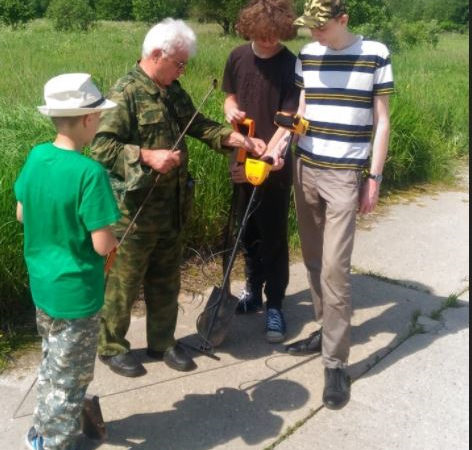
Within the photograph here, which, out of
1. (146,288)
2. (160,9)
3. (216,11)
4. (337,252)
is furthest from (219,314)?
(160,9)

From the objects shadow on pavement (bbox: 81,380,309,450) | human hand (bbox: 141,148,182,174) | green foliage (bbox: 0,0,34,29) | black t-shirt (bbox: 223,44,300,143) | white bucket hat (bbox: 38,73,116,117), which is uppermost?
white bucket hat (bbox: 38,73,116,117)

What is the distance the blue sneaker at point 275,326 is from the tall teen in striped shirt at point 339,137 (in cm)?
55

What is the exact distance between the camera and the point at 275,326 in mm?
3965

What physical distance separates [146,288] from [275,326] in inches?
34.8

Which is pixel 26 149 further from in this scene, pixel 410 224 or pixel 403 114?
pixel 403 114

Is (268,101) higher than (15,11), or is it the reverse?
(268,101)

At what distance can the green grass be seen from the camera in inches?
155

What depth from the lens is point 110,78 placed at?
24.8ft

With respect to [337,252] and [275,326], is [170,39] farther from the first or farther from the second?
[275,326]

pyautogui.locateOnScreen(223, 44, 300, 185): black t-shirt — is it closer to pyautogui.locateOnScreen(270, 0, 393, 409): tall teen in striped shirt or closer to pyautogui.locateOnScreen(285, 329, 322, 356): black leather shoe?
pyautogui.locateOnScreen(270, 0, 393, 409): tall teen in striped shirt

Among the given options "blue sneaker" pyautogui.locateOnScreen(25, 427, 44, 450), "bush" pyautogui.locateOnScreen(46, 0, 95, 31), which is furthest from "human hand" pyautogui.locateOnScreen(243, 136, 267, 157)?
"bush" pyautogui.locateOnScreen(46, 0, 95, 31)

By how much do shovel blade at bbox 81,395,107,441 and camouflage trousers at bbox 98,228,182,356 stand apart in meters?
0.58

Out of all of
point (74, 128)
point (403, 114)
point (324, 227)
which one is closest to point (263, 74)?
point (324, 227)

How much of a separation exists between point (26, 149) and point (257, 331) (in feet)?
6.92
